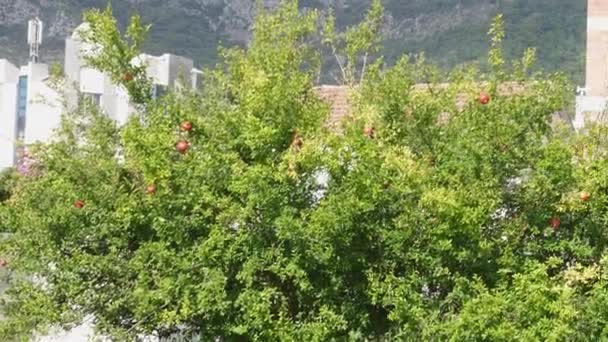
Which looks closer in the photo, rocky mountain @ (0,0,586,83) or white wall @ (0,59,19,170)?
white wall @ (0,59,19,170)

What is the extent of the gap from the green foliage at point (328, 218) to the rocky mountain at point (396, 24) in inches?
1890

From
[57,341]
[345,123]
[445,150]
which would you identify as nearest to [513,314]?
[445,150]

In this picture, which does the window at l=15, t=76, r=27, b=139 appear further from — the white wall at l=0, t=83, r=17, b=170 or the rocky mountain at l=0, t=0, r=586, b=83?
the rocky mountain at l=0, t=0, r=586, b=83

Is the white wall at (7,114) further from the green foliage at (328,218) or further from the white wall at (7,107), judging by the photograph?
the green foliage at (328,218)

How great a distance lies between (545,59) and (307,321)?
54.2m

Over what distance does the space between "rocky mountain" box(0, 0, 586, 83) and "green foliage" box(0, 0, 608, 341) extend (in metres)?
48.0

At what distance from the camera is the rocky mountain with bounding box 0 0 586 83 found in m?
66.5

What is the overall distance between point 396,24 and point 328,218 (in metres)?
84.6

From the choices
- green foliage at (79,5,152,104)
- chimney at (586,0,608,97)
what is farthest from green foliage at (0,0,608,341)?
chimney at (586,0,608,97)

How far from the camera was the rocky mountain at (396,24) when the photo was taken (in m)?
66.5

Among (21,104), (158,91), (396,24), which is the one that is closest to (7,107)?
(21,104)

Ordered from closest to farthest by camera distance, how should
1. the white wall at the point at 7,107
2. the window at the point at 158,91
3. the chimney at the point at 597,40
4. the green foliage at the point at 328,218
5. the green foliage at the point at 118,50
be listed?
the green foliage at the point at 328,218
the green foliage at the point at 118,50
the window at the point at 158,91
the chimney at the point at 597,40
the white wall at the point at 7,107

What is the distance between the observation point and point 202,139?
29.4ft

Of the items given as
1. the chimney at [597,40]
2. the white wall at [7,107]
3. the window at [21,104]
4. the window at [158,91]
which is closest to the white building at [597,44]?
the chimney at [597,40]
